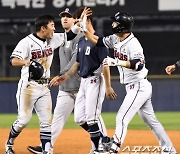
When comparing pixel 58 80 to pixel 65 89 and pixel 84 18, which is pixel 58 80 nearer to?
pixel 65 89

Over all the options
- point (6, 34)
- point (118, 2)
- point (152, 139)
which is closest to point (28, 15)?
point (118, 2)

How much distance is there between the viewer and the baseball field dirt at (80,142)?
7043 millimetres

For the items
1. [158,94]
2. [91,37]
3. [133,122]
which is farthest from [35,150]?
[158,94]

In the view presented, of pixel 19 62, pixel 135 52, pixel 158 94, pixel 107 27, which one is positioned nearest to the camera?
pixel 135 52

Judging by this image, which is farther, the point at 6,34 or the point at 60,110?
the point at 6,34

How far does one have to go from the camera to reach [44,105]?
21.0ft

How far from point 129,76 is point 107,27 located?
12.8 metres

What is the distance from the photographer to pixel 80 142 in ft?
26.8

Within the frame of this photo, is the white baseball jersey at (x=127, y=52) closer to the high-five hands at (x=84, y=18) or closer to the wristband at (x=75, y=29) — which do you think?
the high-five hands at (x=84, y=18)

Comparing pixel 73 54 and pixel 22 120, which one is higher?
pixel 73 54

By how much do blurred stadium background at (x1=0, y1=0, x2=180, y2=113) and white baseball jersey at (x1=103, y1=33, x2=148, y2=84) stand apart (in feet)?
25.8

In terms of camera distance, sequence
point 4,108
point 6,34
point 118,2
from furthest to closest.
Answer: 1. point 6,34
2. point 4,108
3. point 118,2

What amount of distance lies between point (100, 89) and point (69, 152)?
0.96 meters

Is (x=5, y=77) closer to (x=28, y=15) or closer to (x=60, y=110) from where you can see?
(x=28, y=15)
